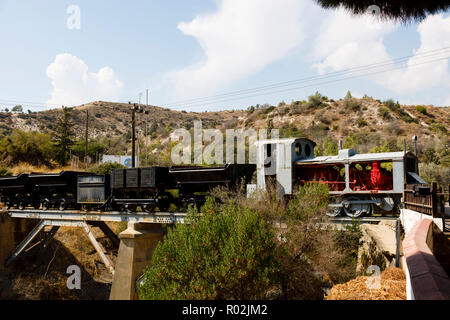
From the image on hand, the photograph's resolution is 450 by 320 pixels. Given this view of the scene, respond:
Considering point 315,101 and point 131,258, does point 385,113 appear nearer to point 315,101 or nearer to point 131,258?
point 315,101

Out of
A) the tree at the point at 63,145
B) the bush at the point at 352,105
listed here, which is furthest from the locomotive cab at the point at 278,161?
the bush at the point at 352,105

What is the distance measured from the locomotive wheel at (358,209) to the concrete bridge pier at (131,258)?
33.6 ft

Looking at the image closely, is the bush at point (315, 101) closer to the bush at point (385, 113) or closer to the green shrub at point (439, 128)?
the bush at point (385, 113)

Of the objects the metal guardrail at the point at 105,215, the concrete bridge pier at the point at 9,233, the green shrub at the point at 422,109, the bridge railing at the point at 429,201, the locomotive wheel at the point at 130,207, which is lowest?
the concrete bridge pier at the point at 9,233

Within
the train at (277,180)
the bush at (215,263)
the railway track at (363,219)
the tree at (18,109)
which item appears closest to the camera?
the bush at (215,263)

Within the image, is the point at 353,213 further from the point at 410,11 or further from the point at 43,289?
the point at 43,289

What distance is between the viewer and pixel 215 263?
1117cm

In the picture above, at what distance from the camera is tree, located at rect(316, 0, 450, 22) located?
7.15 meters

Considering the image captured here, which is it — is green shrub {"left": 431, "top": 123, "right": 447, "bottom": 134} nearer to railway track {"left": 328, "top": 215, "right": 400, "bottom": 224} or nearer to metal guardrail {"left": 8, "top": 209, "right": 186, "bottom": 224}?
railway track {"left": 328, "top": 215, "right": 400, "bottom": 224}

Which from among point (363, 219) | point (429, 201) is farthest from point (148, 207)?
point (429, 201)

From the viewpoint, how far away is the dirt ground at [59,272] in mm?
22219

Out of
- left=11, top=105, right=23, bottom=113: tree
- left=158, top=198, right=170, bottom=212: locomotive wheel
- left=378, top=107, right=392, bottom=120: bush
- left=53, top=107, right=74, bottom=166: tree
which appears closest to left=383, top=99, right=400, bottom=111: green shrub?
left=378, top=107, right=392, bottom=120: bush

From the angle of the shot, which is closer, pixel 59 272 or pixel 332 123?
pixel 59 272

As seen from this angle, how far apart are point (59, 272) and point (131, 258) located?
11.9m
